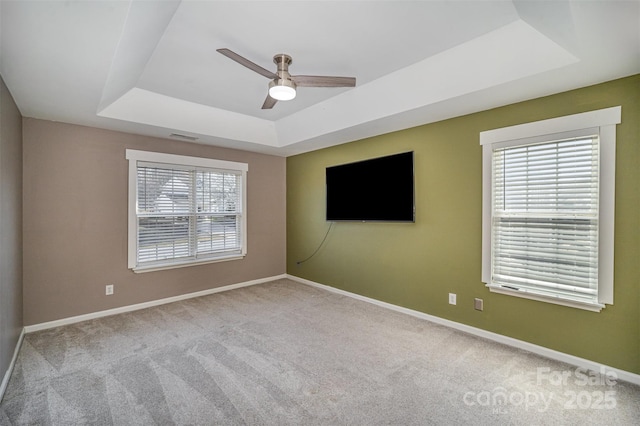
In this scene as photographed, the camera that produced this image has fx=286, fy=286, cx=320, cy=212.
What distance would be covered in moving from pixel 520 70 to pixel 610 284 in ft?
6.11

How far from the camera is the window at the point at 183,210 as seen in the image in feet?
12.9

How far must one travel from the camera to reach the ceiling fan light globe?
2307 millimetres

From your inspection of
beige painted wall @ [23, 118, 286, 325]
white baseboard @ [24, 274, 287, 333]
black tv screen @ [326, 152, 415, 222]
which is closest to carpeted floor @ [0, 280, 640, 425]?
white baseboard @ [24, 274, 287, 333]

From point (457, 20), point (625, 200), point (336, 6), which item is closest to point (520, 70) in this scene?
point (457, 20)

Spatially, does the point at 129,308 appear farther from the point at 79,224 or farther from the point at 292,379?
the point at 292,379

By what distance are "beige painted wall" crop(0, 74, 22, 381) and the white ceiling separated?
10.5 inches

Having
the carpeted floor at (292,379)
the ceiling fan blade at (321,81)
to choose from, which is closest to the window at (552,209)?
the carpeted floor at (292,379)

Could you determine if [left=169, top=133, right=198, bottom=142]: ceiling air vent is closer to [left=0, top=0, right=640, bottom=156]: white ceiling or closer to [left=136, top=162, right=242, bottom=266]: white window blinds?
[left=0, top=0, right=640, bottom=156]: white ceiling

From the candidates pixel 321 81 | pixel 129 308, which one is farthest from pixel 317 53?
pixel 129 308

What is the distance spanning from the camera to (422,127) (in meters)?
3.56

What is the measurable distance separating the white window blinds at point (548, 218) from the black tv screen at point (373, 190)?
989mm

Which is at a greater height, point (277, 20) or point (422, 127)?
point (277, 20)

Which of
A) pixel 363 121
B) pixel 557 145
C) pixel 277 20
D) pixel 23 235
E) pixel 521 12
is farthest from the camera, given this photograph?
pixel 363 121

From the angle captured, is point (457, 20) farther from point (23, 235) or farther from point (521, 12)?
point (23, 235)
